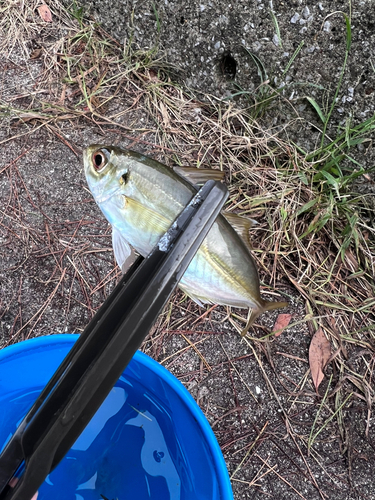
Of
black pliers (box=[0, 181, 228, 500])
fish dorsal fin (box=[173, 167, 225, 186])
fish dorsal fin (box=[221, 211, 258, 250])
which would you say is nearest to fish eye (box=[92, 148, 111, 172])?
fish dorsal fin (box=[173, 167, 225, 186])

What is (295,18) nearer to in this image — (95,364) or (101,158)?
(101,158)

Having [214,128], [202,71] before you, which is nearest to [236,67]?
[202,71]

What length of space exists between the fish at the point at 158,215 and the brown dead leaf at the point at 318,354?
37.5 inches

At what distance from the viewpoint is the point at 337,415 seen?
6.91 ft

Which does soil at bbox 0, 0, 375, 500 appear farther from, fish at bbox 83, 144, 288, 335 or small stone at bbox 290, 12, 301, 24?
fish at bbox 83, 144, 288, 335

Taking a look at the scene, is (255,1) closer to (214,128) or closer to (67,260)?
(214,128)

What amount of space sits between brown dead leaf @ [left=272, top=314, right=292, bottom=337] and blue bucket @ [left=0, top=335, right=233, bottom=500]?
2.58 ft

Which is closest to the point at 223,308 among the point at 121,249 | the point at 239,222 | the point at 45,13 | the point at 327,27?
the point at 239,222

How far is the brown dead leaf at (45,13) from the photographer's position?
2.64 meters

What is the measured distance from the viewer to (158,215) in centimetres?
133

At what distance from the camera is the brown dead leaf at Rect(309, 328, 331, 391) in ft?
7.09

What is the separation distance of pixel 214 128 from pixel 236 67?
419mm

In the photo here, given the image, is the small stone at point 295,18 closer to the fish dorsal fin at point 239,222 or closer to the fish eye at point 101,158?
the fish dorsal fin at point 239,222

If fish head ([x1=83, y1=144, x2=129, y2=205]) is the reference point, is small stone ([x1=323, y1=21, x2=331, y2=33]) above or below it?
above
